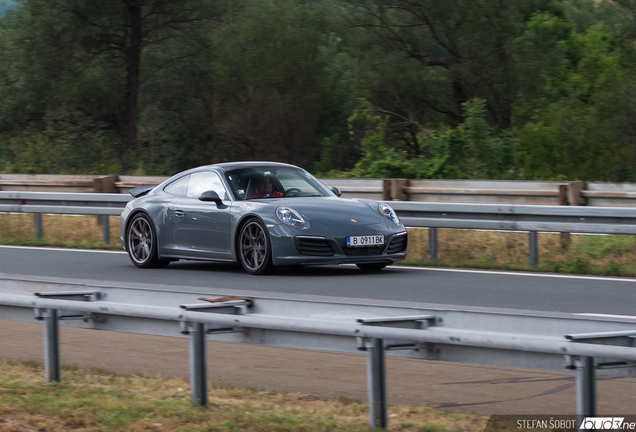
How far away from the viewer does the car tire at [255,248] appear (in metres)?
10.8

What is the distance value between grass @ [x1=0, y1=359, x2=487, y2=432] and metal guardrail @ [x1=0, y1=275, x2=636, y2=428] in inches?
8.4

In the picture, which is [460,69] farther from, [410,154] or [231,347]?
[231,347]

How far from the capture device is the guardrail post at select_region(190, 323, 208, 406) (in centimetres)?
520

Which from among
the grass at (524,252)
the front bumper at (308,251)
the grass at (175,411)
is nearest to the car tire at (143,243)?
the front bumper at (308,251)

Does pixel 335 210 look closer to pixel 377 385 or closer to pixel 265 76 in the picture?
pixel 377 385

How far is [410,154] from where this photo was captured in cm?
3120

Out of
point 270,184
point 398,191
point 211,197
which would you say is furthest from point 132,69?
point 211,197

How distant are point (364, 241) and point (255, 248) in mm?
1295

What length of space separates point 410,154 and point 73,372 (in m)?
25.3

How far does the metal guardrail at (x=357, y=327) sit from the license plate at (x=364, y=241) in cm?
476

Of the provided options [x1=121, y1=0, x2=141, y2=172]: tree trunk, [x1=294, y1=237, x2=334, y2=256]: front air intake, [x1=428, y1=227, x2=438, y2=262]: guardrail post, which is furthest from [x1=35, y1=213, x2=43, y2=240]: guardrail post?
[x1=121, y1=0, x2=141, y2=172]: tree trunk

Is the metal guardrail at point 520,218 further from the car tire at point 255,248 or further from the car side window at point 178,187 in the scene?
the car side window at point 178,187

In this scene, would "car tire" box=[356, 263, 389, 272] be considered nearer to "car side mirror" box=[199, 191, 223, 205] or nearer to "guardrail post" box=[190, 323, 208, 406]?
"car side mirror" box=[199, 191, 223, 205]

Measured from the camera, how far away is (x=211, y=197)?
37.2 feet
